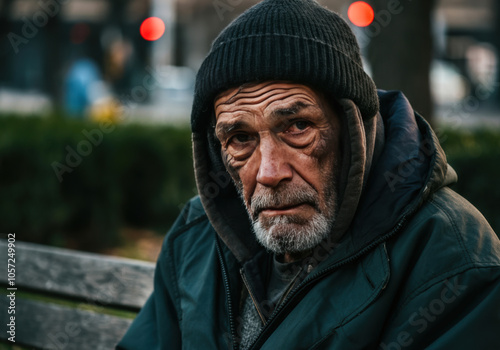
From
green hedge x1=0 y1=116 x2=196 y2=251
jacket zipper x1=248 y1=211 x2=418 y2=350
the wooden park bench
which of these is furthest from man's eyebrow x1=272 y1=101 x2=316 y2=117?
green hedge x1=0 y1=116 x2=196 y2=251

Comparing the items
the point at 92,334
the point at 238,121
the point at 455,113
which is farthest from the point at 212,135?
the point at 455,113

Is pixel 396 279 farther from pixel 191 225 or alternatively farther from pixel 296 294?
pixel 191 225

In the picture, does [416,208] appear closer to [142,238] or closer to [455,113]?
[142,238]

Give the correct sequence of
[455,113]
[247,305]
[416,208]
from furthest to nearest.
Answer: [455,113]
[247,305]
[416,208]

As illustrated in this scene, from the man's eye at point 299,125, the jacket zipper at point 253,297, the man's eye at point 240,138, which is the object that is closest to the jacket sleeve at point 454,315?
the jacket zipper at point 253,297

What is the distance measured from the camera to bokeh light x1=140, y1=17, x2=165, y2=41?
90.4 ft

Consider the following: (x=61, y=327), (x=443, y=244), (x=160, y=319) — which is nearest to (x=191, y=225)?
(x=160, y=319)

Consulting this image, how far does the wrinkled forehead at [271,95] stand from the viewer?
2096mm

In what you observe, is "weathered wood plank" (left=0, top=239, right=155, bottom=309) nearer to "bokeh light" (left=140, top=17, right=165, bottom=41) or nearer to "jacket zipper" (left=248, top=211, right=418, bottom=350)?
"jacket zipper" (left=248, top=211, right=418, bottom=350)

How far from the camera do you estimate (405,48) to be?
5023 millimetres

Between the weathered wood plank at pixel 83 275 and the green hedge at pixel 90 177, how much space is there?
2.71m

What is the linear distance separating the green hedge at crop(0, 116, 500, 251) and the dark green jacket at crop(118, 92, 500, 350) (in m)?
3.05

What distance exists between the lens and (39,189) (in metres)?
6.11

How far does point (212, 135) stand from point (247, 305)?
657 millimetres
